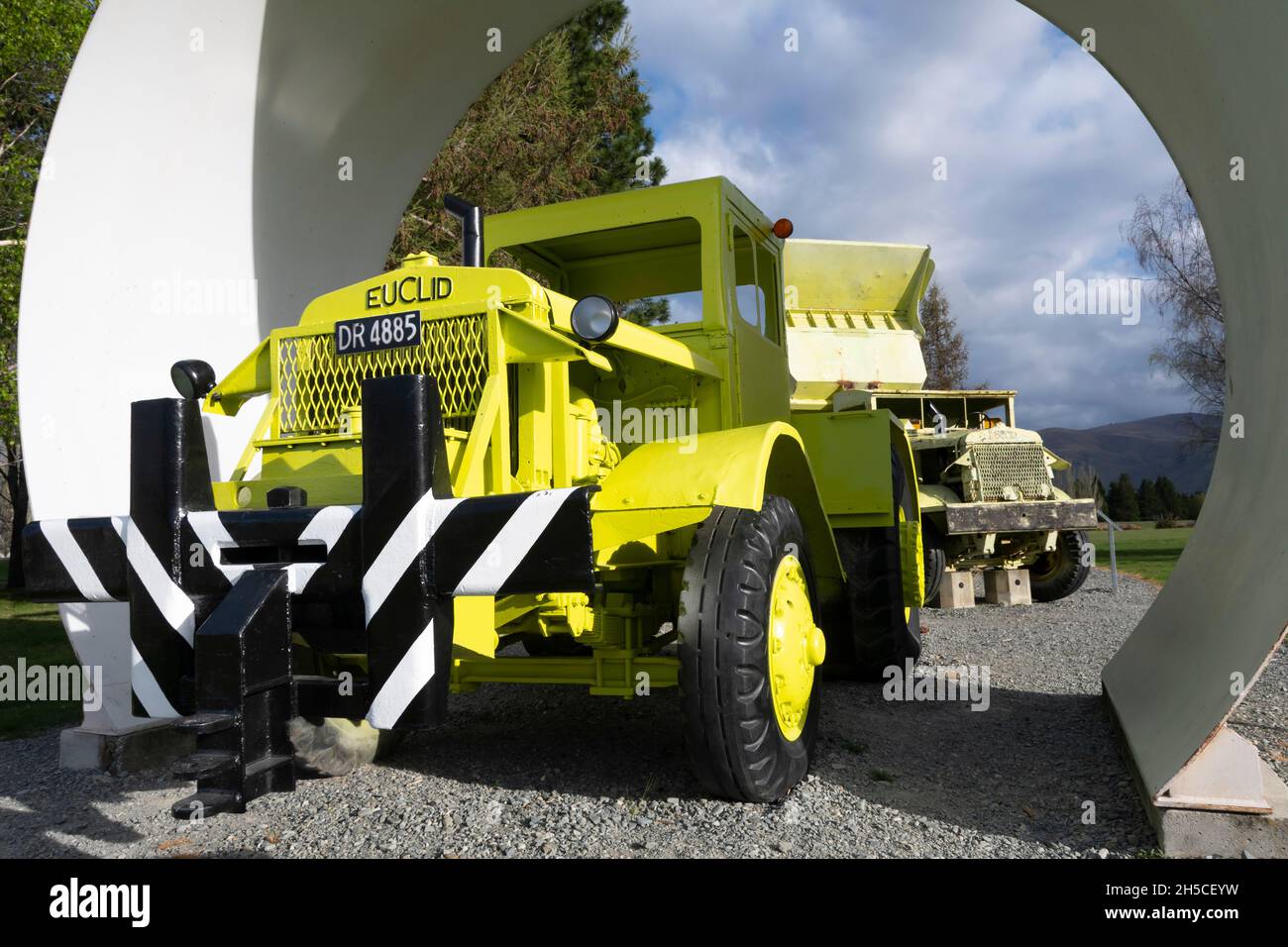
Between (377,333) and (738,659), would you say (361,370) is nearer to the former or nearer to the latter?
(377,333)

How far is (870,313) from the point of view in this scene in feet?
34.4

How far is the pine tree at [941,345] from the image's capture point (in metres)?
32.6

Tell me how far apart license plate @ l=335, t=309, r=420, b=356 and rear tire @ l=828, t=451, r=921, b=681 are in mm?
3199

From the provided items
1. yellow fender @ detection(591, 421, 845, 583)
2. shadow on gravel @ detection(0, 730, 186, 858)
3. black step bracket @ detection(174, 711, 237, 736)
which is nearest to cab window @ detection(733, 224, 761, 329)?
yellow fender @ detection(591, 421, 845, 583)

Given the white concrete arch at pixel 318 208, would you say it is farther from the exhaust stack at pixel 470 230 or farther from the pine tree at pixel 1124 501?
the pine tree at pixel 1124 501

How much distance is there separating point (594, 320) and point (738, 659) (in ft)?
4.08

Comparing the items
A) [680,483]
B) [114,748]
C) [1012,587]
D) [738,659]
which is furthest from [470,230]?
[1012,587]

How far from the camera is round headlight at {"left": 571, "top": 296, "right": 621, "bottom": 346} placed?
3258 millimetres

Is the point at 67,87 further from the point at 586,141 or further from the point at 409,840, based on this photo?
the point at 586,141

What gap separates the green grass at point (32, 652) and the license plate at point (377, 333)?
239 cm

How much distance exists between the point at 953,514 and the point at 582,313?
7.55m

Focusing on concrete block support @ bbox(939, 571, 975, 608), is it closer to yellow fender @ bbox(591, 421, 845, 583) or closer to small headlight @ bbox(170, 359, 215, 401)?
yellow fender @ bbox(591, 421, 845, 583)

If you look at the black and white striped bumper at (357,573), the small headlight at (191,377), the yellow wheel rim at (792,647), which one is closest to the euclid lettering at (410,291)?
the small headlight at (191,377)
